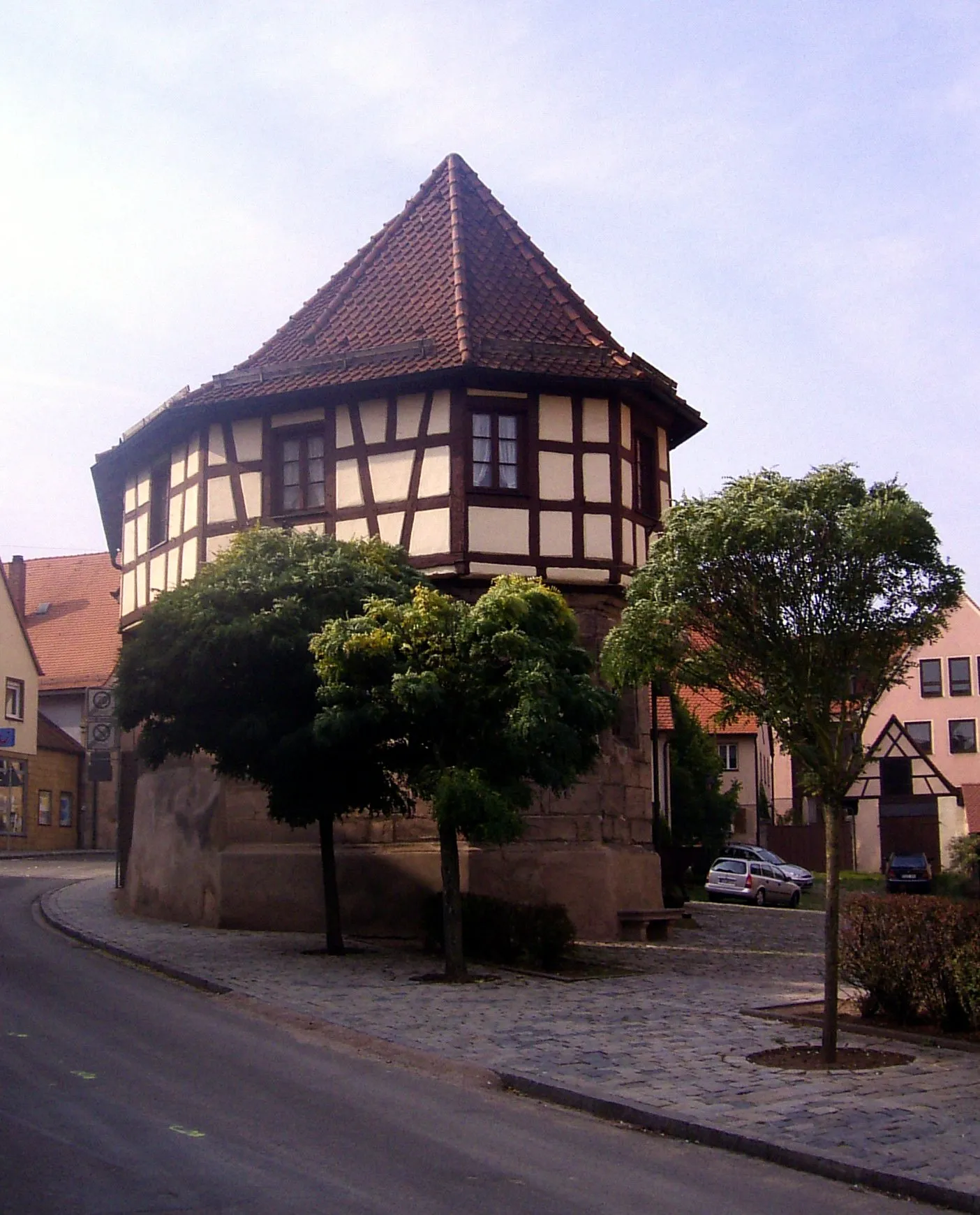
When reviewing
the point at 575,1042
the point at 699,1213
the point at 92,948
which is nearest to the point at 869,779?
the point at 92,948

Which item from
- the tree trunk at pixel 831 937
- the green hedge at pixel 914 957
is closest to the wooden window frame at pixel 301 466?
the green hedge at pixel 914 957

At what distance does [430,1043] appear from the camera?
12352mm

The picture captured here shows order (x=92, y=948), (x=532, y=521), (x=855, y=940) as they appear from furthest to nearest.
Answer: (x=532, y=521), (x=92, y=948), (x=855, y=940)

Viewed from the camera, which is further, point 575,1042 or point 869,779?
point 869,779

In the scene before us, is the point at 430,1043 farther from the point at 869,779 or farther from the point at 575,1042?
the point at 869,779

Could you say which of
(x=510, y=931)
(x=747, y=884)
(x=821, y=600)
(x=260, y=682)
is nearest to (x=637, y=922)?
(x=510, y=931)

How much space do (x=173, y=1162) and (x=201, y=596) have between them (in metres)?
Result: 10.9

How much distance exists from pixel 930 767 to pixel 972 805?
24.3 ft

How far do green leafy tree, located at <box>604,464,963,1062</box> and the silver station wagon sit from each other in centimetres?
3121

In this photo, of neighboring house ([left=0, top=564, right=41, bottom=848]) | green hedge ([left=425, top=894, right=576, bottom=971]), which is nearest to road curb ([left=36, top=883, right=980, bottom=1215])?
green hedge ([left=425, top=894, right=576, bottom=971])

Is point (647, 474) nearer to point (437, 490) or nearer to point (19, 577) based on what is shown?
point (437, 490)

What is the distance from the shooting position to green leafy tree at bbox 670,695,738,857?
4550 centimetres

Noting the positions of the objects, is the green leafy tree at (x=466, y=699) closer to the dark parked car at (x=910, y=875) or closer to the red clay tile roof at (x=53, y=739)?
the dark parked car at (x=910, y=875)

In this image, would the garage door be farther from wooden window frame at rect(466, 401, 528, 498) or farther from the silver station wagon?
wooden window frame at rect(466, 401, 528, 498)
